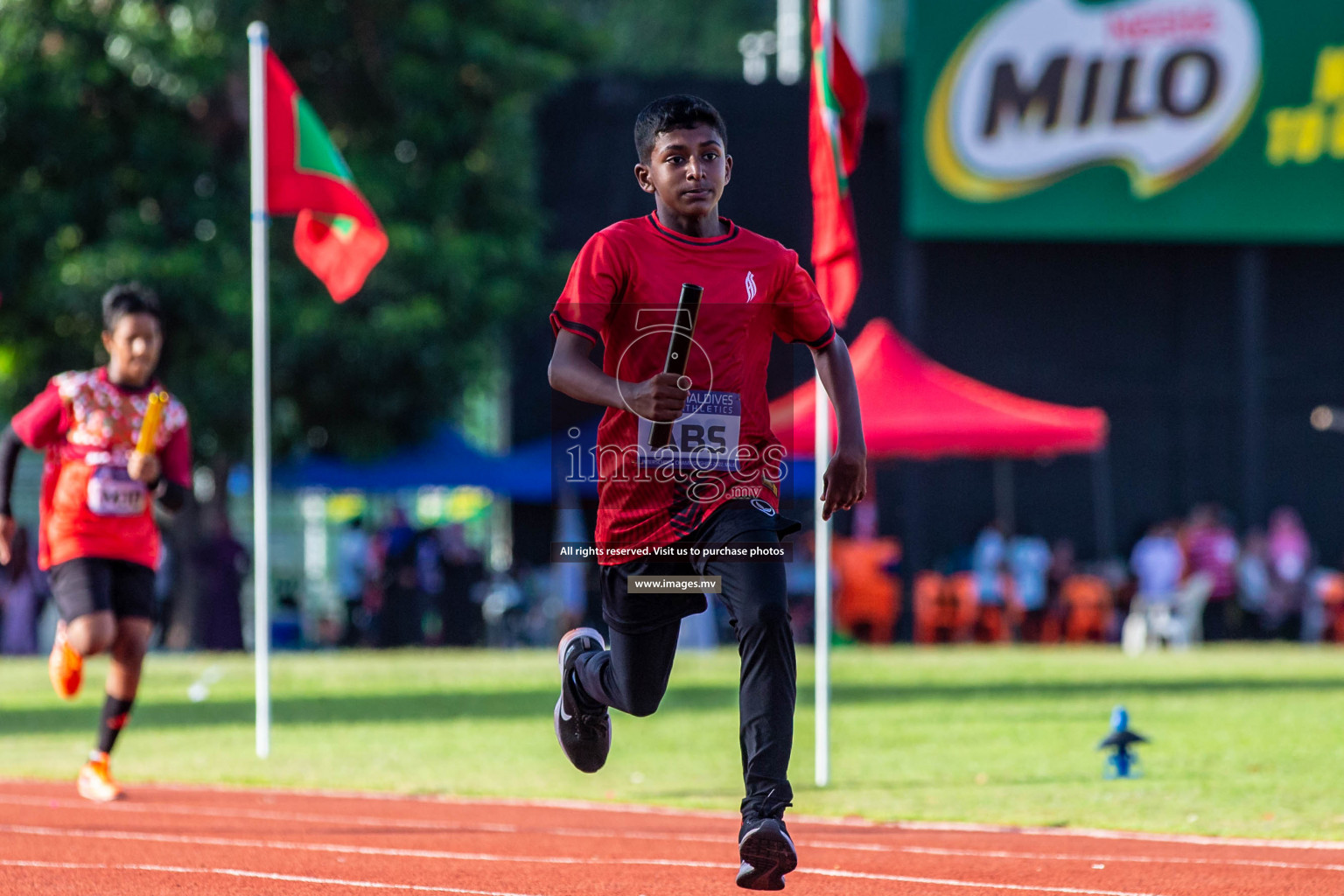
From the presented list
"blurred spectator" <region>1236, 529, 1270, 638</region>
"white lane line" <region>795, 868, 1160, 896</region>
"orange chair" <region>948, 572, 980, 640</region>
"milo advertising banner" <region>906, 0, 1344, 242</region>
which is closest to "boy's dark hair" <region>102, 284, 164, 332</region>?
"white lane line" <region>795, 868, 1160, 896</region>

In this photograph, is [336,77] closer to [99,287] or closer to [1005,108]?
[99,287]

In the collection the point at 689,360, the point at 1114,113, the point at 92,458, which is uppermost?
the point at 1114,113

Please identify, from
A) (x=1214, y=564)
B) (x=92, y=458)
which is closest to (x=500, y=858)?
(x=92, y=458)

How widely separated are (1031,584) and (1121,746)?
14.6 m

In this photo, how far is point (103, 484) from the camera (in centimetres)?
842

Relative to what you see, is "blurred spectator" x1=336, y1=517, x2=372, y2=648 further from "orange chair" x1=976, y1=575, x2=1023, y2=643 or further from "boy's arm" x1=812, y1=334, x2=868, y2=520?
"boy's arm" x1=812, y1=334, x2=868, y2=520

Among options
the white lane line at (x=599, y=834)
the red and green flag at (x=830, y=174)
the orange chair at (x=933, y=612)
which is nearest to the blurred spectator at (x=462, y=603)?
the orange chair at (x=933, y=612)

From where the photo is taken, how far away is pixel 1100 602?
78.8 ft

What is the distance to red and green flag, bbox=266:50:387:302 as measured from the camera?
38.5ft

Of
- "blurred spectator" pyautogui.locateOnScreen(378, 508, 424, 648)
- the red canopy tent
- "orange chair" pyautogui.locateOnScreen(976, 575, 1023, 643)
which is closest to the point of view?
the red canopy tent

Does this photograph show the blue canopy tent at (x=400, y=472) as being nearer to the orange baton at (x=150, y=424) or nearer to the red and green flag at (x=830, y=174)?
the red and green flag at (x=830, y=174)

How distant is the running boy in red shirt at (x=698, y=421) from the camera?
17.0 ft

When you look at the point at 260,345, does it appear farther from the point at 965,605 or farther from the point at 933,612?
the point at 965,605

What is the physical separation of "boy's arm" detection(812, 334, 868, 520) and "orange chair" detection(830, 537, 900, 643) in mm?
17325
